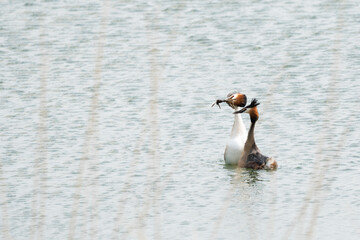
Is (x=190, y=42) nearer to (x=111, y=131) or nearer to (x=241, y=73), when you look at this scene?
(x=241, y=73)

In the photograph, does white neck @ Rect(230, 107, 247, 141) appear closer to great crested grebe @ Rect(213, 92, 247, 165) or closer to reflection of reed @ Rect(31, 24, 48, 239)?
great crested grebe @ Rect(213, 92, 247, 165)

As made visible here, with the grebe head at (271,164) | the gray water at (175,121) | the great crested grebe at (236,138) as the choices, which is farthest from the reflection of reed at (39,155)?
the grebe head at (271,164)

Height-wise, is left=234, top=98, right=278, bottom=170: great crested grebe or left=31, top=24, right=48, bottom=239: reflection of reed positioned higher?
left=31, top=24, right=48, bottom=239: reflection of reed

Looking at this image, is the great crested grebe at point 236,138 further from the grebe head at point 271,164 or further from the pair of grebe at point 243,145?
the grebe head at point 271,164

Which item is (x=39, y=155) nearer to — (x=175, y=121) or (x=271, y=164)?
(x=271, y=164)

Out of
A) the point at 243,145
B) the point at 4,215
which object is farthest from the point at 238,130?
the point at 4,215

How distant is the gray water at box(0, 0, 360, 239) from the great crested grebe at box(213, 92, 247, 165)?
0.63 feet

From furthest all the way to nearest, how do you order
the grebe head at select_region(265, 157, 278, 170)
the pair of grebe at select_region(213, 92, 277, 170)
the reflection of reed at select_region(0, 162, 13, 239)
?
the pair of grebe at select_region(213, 92, 277, 170) → the grebe head at select_region(265, 157, 278, 170) → the reflection of reed at select_region(0, 162, 13, 239)

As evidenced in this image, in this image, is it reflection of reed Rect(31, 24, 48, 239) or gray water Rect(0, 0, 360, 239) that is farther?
gray water Rect(0, 0, 360, 239)

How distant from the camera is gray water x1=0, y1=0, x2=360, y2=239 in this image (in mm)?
8438

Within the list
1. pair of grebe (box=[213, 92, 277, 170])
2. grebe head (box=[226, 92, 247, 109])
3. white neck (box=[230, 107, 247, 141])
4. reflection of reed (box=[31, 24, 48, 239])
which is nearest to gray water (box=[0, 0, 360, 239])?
reflection of reed (box=[31, 24, 48, 239])

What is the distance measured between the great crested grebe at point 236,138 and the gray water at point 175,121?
193mm

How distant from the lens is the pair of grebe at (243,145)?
10984 mm

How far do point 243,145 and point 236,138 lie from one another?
142 millimetres
